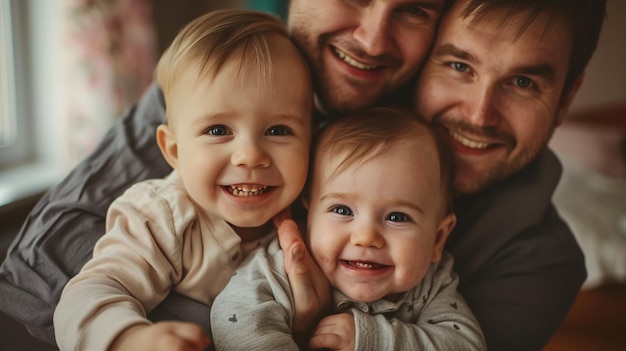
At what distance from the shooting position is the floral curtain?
8.71 feet

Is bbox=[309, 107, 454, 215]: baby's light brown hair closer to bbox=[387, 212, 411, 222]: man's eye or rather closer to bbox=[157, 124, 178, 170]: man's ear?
bbox=[387, 212, 411, 222]: man's eye

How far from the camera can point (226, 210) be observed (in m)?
1.06

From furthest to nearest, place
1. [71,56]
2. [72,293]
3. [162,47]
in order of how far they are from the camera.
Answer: [162,47]
[71,56]
[72,293]

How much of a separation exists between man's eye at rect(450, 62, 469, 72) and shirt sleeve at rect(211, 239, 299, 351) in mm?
590

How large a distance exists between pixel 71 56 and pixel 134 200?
1878 mm

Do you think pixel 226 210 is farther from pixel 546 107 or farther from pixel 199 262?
pixel 546 107

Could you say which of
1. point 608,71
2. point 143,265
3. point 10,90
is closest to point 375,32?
point 143,265

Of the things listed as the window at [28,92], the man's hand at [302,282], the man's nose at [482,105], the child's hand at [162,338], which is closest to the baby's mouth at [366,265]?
the man's hand at [302,282]

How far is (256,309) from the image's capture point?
0.96m

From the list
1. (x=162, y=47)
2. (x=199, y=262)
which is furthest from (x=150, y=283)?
(x=162, y=47)

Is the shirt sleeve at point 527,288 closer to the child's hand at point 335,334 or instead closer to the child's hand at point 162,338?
the child's hand at point 335,334

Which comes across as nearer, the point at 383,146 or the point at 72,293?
the point at 72,293

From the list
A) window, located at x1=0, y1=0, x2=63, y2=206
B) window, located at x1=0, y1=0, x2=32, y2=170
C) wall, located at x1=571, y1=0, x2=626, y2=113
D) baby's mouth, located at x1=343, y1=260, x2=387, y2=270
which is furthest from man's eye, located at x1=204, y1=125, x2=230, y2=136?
wall, located at x1=571, y1=0, x2=626, y2=113

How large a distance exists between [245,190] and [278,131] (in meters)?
0.13
